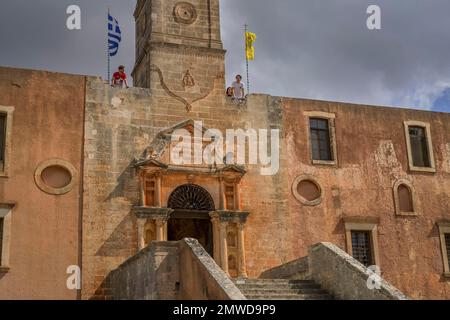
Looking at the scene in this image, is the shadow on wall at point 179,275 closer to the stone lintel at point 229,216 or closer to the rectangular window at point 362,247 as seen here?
the stone lintel at point 229,216

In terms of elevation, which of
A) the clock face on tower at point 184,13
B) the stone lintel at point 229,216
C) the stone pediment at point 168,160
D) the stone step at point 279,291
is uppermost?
the clock face on tower at point 184,13

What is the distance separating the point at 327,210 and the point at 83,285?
7.85 meters

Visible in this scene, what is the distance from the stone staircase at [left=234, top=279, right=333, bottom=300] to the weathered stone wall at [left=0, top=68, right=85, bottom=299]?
520 cm

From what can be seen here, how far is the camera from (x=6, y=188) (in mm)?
18125

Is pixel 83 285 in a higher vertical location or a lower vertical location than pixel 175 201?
lower

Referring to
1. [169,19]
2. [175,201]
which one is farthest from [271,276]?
[169,19]

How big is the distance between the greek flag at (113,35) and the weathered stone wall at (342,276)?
29.0ft

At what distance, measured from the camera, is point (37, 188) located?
1841 centimetres

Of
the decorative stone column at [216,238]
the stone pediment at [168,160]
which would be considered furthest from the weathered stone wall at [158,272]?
the decorative stone column at [216,238]

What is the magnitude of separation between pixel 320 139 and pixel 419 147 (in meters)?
3.89

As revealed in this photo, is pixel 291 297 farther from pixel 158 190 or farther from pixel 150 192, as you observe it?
pixel 150 192

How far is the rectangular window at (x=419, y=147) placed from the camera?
77.8ft

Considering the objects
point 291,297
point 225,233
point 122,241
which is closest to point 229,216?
point 225,233

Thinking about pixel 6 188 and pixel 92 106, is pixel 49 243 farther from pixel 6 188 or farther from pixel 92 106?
pixel 92 106
